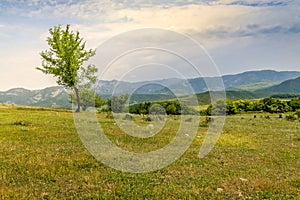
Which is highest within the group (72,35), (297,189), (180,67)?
(72,35)

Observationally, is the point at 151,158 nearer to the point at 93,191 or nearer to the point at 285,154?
the point at 93,191

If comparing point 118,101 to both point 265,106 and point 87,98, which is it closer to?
point 87,98

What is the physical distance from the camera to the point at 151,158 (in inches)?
664

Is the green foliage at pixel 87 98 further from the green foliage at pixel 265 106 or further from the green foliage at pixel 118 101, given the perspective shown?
the green foliage at pixel 118 101

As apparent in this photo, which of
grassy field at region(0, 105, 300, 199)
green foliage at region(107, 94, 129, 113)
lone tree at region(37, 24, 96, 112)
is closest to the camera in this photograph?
grassy field at region(0, 105, 300, 199)

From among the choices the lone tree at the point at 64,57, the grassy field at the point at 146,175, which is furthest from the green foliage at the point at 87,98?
the grassy field at the point at 146,175

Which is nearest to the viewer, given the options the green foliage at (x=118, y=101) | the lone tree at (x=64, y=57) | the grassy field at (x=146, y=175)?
the grassy field at (x=146, y=175)

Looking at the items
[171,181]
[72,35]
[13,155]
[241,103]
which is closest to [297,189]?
[171,181]

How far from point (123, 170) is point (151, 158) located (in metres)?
3.02

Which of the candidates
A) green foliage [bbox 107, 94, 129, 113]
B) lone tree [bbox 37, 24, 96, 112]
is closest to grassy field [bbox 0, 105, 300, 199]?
green foliage [bbox 107, 94, 129, 113]

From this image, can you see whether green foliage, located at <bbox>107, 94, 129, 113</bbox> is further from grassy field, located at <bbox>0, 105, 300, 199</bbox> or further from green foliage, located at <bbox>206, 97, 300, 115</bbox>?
green foliage, located at <bbox>206, 97, 300, 115</bbox>

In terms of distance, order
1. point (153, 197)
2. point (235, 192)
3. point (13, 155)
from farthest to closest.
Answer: point (13, 155), point (235, 192), point (153, 197)

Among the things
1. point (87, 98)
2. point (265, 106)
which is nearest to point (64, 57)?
point (87, 98)

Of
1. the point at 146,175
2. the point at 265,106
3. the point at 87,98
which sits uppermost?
the point at 87,98
